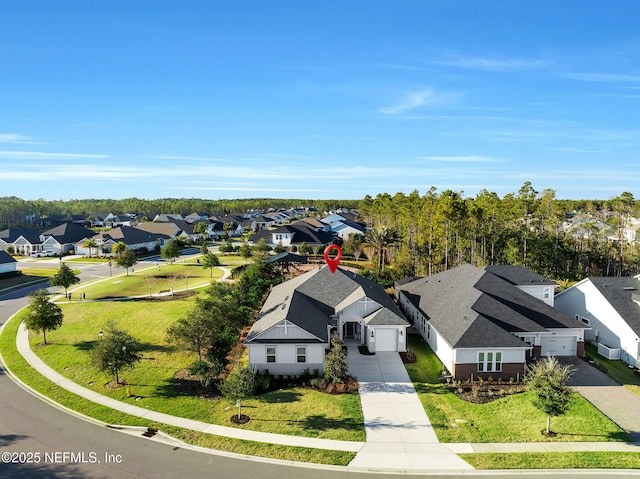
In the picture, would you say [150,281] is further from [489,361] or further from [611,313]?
[611,313]

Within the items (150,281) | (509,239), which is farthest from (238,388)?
(509,239)

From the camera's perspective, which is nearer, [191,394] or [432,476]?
[432,476]

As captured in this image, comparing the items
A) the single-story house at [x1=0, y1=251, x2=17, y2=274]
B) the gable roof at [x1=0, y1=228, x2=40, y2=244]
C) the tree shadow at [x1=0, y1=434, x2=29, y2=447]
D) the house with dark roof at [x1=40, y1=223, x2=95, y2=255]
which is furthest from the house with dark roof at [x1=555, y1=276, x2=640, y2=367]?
the gable roof at [x1=0, y1=228, x2=40, y2=244]

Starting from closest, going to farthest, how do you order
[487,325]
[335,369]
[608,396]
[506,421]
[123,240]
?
[506,421], [608,396], [335,369], [487,325], [123,240]

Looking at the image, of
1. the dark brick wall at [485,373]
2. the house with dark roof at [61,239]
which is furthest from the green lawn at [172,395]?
the house with dark roof at [61,239]

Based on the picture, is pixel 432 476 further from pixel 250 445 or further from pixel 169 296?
pixel 169 296

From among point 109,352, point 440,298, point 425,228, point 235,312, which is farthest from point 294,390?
point 425,228
